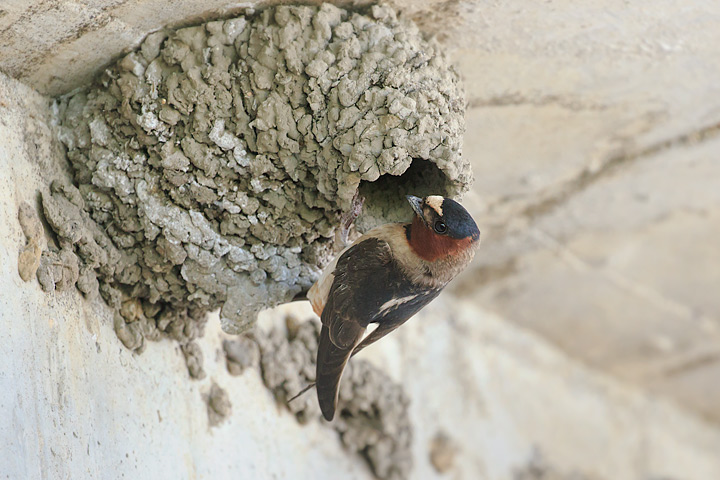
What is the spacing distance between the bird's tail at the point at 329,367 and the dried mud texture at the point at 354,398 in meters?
1.04

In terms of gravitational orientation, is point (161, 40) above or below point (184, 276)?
above

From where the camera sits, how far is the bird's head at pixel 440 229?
2.91 m

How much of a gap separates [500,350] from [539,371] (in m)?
0.56

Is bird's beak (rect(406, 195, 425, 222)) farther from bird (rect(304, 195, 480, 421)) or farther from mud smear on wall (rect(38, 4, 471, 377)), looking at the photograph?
mud smear on wall (rect(38, 4, 471, 377))

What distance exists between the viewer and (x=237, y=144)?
307cm

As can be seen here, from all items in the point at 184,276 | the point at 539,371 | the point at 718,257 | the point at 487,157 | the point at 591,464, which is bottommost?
the point at 591,464

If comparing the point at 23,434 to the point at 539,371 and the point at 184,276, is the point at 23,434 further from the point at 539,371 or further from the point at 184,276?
the point at 539,371

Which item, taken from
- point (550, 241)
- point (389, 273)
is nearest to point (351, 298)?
point (389, 273)

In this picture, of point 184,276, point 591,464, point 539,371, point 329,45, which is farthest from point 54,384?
point 591,464

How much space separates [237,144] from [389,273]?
27.7 inches

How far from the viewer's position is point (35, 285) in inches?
108

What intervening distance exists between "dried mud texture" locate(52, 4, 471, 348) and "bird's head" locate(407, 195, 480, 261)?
0.14m

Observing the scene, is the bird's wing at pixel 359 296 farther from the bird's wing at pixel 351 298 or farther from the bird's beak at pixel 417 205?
the bird's beak at pixel 417 205

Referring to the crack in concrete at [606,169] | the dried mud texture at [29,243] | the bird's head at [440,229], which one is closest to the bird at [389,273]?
the bird's head at [440,229]
